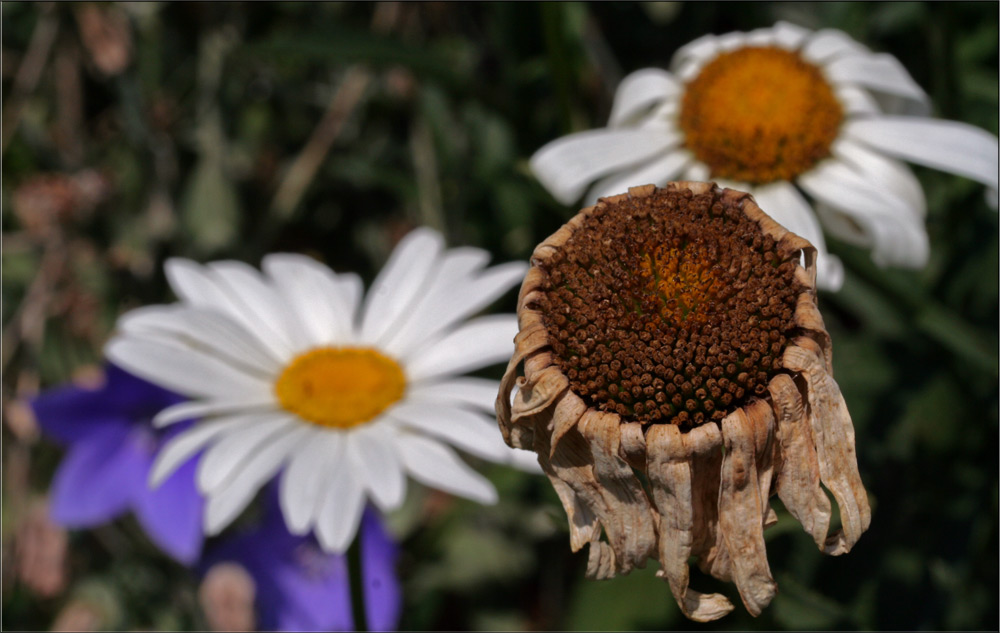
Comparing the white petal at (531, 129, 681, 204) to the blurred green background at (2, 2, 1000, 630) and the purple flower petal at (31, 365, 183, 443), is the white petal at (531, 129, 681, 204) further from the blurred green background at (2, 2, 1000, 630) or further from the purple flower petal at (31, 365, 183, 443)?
the purple flower petal at (31, 365, 183, 443)

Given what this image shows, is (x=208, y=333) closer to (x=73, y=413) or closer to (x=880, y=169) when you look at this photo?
(x=73, y=413)

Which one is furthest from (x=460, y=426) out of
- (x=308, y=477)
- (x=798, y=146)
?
(x=798, y=146)

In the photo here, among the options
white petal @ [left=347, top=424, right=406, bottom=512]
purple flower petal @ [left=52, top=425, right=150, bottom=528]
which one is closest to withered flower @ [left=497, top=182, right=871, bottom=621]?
white petal @ [left=347, top=424, right=406, bottom=512]

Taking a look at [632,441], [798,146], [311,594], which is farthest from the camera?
[311,594]

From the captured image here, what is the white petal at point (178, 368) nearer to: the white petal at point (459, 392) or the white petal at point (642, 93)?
the white petal at point (459, 392)

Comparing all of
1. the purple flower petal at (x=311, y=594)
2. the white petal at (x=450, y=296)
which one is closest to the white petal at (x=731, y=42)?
the white petal at (x=450, y=296)

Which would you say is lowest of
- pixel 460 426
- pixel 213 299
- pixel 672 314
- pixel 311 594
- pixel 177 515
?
pixel 311 594
